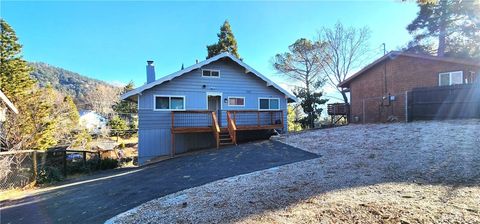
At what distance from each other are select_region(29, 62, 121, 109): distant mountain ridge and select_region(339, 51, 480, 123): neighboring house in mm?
47514

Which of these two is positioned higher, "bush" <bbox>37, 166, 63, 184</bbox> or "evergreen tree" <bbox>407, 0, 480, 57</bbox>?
"evergreen tree" <bbox>407, 0, 480, 57</bbox>

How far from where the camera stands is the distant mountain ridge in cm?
5278

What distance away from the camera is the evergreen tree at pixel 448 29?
20.9m

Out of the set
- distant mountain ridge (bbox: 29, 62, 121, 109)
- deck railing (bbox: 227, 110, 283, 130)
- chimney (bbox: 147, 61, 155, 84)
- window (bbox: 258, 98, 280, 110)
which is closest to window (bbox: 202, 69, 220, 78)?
Result: deck railing (bbox: 227, 110, 283, 130)

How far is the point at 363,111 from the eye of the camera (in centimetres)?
1859

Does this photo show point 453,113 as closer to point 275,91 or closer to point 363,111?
point 363,111

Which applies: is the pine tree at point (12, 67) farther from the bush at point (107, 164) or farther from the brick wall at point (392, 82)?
the brick wall at point (392, 82)

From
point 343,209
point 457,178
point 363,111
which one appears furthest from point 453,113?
point 343,209

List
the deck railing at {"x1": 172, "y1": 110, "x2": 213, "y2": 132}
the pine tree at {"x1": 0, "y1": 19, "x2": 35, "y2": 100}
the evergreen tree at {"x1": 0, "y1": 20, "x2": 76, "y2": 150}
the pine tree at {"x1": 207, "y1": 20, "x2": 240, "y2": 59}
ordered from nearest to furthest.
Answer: the deck railing at {"x1": 172, "y1": 110, "x2": 213, "y2": 132} < the evergreen tree at {"x1": 0, "y1": 20, "x2": 76, "y2": 150} < the pine tree at {"x1": 0, "y1": 19, "x2": 35, "y2": 100} < the pine tree at {"x1": 207, "y1": 20, "x2": 240, "y2": 59}

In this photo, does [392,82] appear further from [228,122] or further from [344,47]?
[344,47]

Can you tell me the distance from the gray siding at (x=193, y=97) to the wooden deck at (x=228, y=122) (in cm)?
71

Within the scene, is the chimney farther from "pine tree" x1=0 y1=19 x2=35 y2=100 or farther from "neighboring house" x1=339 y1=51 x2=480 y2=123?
"neighboring house" x1=339 y1=51 x2=480 y2=123

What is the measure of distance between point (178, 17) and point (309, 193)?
1358cm

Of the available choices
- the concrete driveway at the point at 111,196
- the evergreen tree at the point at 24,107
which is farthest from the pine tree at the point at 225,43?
the concrete driveway at the point at 111,196
